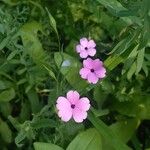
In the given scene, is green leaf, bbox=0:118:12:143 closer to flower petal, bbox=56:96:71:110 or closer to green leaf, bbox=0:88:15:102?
green leaf, bbox=0:88:15:102

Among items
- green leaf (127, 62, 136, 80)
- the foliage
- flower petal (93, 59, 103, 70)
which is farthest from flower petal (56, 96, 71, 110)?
green leaf (127, 62, 136, 80)

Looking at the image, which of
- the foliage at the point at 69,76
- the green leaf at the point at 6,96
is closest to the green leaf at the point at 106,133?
the foliage at the point at 69,76

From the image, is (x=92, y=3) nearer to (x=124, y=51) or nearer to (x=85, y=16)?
(x=85, y=16)

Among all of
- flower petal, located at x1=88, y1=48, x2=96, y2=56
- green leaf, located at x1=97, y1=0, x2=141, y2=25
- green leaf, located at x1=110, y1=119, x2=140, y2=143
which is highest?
green leaf, located at x1=97, y1=0, x2=141, y2=25

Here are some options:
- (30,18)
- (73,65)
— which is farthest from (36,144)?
(30,18)

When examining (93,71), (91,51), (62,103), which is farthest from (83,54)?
(62,103)
